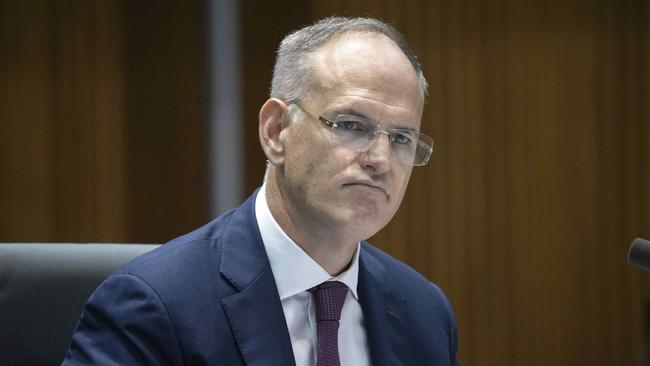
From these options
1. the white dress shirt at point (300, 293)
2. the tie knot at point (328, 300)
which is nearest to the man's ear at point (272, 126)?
the white dress shirt at point (300, 293)

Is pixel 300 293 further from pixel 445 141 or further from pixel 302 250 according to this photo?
pixel 445 141

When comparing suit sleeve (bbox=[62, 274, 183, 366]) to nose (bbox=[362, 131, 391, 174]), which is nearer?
suit sleeve (bbox=[62, 274, 183, 366])

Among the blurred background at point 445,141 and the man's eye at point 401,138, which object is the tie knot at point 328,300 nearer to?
the man's eye at point 401,138

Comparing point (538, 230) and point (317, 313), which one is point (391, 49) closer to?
point (317, 313)

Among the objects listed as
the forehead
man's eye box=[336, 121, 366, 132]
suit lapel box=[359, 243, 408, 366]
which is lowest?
suit lapel box=[359, 243, 408, 366]

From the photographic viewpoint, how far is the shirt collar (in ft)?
4.45

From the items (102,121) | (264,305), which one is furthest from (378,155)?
(102,121)

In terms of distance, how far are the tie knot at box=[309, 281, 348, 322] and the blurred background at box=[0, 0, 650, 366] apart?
5.22 ft

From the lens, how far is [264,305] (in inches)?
51.2

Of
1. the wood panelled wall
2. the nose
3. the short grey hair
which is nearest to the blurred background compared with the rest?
the wood panelled wall

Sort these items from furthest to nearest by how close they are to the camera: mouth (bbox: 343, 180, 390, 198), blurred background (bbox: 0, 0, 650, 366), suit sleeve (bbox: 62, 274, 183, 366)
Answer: blurred background (bbox: 0, 0, 650, 366), mouth (bbox: 343, 180, 390, 198), suit sleeve (bbox: 62, 274, 183, 366)

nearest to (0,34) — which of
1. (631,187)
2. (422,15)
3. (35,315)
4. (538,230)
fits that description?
(422,15)

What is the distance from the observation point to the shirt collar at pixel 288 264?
1356mm

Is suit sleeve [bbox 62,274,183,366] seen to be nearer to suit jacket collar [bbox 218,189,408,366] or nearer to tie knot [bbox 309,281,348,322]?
suit jacket collar [bbox 218,189,408,366]
